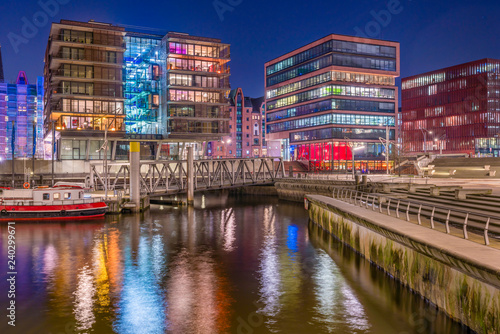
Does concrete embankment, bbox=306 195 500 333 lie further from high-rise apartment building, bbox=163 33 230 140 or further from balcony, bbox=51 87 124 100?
high-rise apartment building, bbox=163 33 230 140

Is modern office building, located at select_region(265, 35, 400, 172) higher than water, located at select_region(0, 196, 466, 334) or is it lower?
higher

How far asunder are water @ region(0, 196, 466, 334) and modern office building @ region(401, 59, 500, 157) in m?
108

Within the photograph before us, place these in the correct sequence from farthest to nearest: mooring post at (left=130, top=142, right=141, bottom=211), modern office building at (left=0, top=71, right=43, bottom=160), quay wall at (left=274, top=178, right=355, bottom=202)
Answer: modern office building at (left=0, top=71, right=43, bottom=160)
quay wall at (left=274, top=178, right=355, bottom=202)
mooring post at (left=130, top=142, right=141, bottom=211)

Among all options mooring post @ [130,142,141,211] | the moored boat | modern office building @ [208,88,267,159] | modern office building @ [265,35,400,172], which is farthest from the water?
modern office building @ [208,88,267,159]

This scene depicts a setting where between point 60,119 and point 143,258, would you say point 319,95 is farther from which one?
point 143,258

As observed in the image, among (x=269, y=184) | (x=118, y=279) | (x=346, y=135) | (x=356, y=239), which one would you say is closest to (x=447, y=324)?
(x=356, y=239)

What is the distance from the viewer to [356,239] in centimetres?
3006

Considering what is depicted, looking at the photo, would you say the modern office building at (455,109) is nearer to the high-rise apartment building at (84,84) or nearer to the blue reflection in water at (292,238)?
the high-rise apartment building at (84,84)

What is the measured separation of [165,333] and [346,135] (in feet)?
350

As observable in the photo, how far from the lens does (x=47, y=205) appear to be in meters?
46.1

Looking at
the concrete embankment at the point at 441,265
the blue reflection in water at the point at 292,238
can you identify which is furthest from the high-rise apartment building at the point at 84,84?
the concrete embankment at the point at 441,265

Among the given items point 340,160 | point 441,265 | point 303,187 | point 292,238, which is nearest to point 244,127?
point 340,160

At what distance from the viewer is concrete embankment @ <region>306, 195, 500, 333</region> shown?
1412cm

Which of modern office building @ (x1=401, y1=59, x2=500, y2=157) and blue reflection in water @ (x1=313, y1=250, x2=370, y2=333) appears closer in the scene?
blue reflection in water @ (x1=313, y1=250, x2=370, y2=333)
